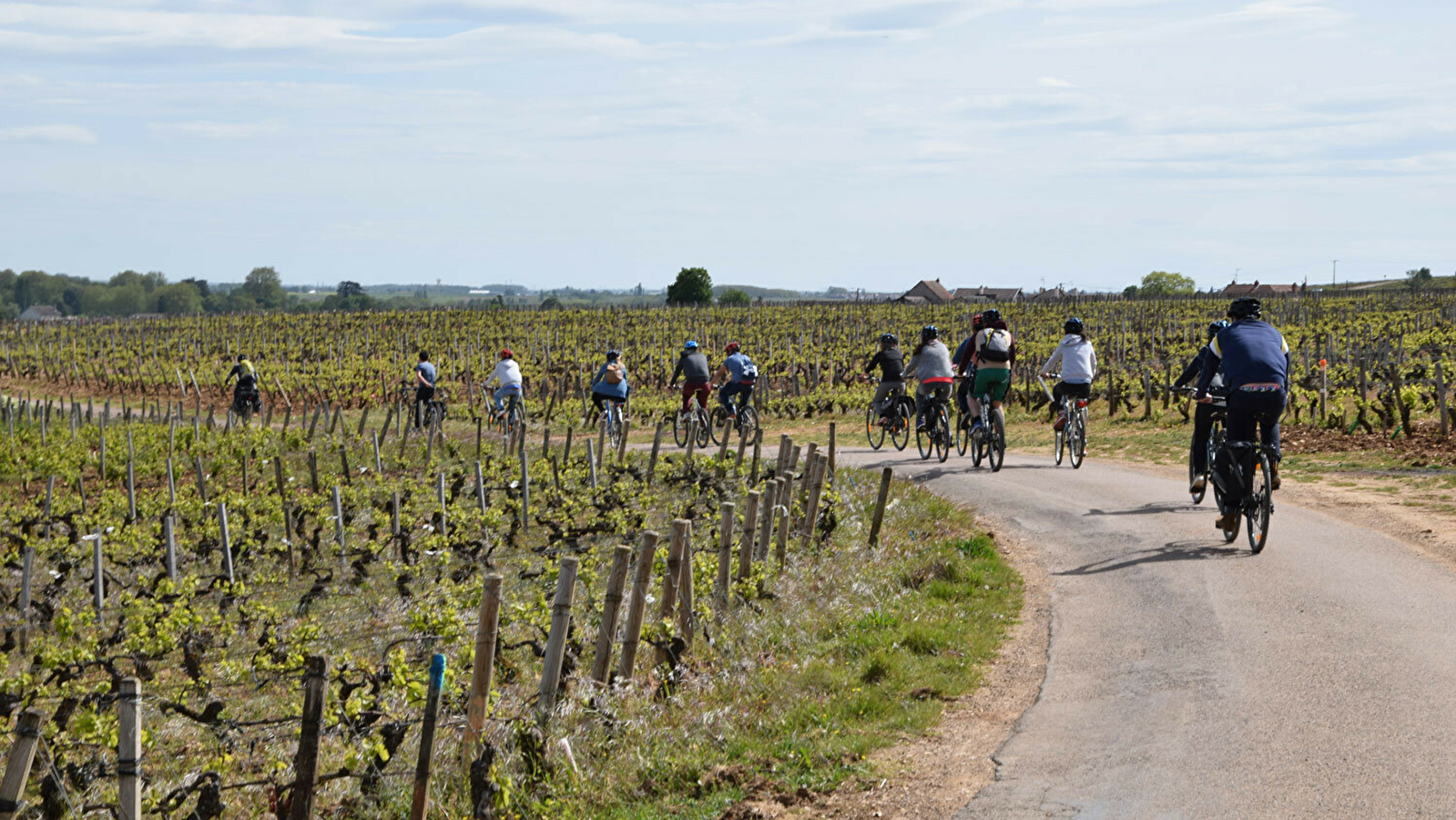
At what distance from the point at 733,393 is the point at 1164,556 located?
11.3 metres

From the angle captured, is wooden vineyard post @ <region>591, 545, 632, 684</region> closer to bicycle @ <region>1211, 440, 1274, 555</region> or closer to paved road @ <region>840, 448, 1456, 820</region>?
paved road @ <region>840, 448, 1456, 820</region>

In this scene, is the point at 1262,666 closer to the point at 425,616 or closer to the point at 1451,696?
the point at 1451,696

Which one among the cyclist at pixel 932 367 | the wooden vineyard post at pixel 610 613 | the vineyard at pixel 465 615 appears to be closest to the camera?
the vineyard at pixel 465 615

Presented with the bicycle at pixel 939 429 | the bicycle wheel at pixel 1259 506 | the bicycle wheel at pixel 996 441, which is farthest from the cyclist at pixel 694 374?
the bicycle wheel at pixel 1259 506

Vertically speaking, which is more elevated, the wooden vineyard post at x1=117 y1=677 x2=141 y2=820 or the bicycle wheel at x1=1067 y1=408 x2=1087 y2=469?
the bicycle wheel at x1=1067 y1=408 x2=1087 y2=469

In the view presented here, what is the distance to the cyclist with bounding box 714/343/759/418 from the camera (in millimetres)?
20188

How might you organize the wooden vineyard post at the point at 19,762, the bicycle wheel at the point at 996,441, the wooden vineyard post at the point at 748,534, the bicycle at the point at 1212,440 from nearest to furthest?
the wooden vineyard post at the point at 19,762
the wooden vineyard post at the point at 748,534
the bicycle at the point at 1212,440
the bicycle wheel at the point at 996,441

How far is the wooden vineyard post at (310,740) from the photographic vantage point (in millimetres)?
Answer: 4941

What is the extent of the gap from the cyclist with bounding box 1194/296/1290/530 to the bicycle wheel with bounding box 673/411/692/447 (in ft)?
37.1

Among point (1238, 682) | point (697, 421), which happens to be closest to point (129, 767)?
point (1238, 682)

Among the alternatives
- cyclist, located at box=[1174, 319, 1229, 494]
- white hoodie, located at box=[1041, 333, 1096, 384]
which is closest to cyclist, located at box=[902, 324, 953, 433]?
white hoodie, located at box=[1041, 333, 1096, 384]

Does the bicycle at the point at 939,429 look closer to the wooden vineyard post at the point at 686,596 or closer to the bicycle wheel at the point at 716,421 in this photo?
the bicycle wheel at the point at 716,421

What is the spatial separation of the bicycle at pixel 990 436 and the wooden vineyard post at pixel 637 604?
949 cm

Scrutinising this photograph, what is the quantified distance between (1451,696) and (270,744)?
6.30 m
